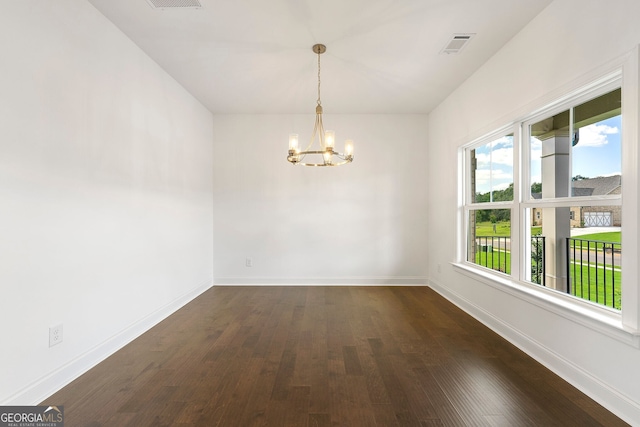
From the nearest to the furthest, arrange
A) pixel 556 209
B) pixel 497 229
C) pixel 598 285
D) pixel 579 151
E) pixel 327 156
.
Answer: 1. pixel 598 285
2. pixel 579 151
3. pixel 556 209
4. pixel 327 156
5. pixel 497 229

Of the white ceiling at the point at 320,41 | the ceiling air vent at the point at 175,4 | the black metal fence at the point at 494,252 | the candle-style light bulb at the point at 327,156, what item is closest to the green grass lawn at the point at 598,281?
the black metal fence at the point at 494,252

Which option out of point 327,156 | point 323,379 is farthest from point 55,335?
point 327,156

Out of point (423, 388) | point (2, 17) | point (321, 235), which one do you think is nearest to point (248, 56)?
point (2, 17)

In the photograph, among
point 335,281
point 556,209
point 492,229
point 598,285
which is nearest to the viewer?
point 598,285

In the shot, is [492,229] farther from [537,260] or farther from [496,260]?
[537,260]

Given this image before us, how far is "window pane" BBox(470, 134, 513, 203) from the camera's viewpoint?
3188 mm

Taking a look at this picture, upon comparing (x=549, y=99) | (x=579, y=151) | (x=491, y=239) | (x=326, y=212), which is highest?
(x=549, y=99)

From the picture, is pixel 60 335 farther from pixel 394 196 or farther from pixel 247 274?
pixel 394 196

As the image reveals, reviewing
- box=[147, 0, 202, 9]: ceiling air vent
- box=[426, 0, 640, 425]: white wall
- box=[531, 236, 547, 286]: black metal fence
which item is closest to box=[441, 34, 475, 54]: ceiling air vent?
box=[426, 0, 640, 425]: white wall

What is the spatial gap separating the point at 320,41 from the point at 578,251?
2813 millimetres

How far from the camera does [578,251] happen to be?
7.66 ft

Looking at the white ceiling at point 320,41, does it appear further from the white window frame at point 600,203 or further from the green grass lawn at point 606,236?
the green grass lawn at point 606,236

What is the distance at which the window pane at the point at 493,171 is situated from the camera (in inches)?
125

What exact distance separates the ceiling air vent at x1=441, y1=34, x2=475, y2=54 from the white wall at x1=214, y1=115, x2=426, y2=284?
204cm
